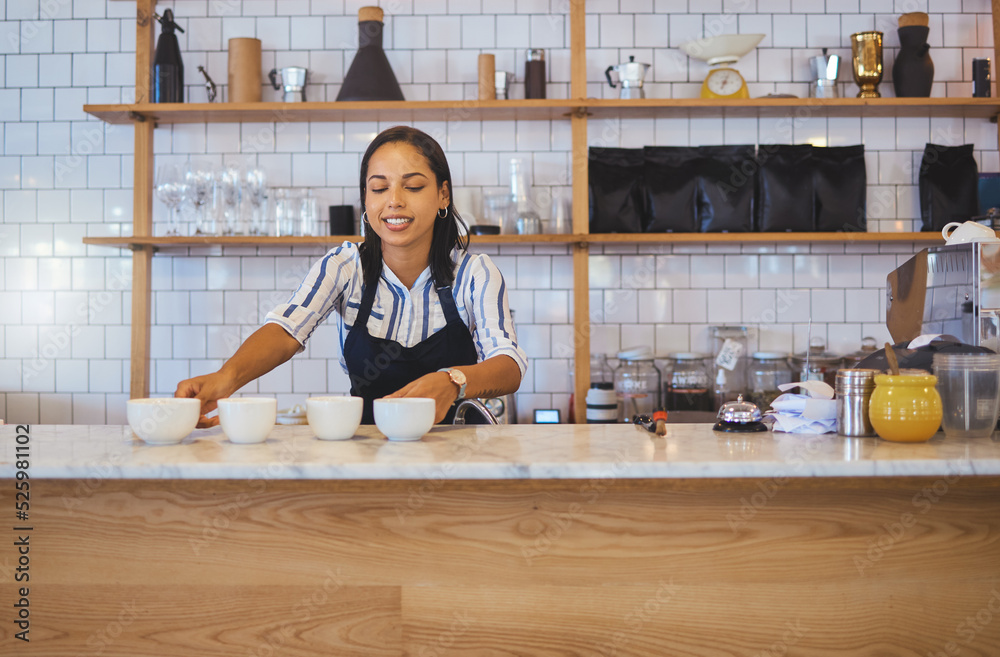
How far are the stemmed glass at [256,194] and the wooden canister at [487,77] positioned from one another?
0.94 metres

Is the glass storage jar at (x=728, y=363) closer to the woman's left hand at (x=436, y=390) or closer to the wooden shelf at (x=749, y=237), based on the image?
the wooden shelf at (x=749, y=237)

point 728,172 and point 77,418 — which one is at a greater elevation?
point 728,172

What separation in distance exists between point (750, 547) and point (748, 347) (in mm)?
2421

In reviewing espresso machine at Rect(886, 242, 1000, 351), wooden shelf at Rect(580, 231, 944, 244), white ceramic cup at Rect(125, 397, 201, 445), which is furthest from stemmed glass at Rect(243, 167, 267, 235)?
espresso machine at Rect(886, 242, 1000, 351)

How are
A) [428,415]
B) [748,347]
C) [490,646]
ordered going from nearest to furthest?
[490,646], [428,415], [748,347]

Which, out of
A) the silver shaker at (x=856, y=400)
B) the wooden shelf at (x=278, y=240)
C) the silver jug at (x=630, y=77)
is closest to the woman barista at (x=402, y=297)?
the silver shaker at (x=856, y=400)

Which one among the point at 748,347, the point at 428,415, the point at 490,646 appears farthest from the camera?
the point at 748,347

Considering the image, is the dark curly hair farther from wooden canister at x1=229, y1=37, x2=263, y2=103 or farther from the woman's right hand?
wooden canister at x1=229, y1=37, x2=263, y2=103

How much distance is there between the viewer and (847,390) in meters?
1.53

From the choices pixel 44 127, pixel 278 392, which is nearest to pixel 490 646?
pixel 278 392

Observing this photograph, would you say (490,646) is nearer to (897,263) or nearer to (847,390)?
(847,390)

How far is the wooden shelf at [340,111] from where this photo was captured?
334cm

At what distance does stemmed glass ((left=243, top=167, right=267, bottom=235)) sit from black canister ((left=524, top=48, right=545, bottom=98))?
1.13 metres

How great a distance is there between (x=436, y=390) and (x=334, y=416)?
223 millimetres
